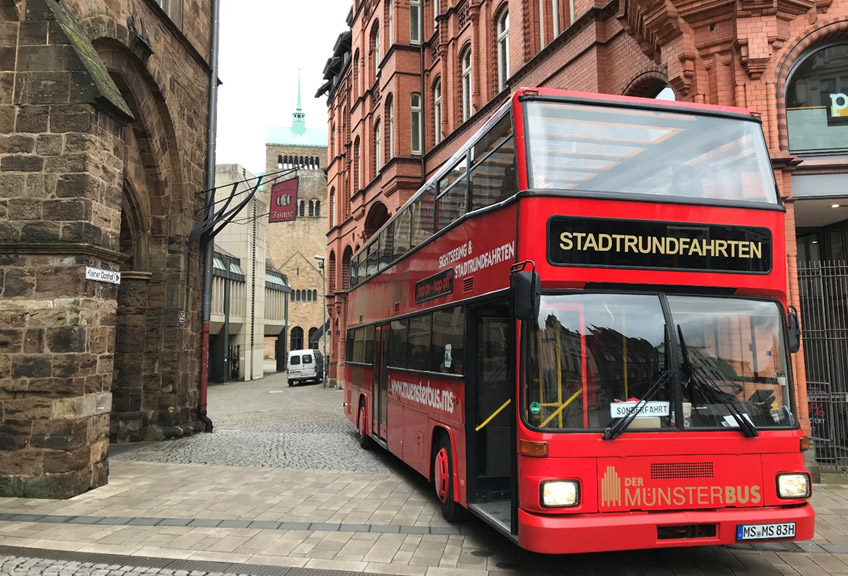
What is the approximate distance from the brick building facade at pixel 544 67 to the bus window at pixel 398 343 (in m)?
5.34

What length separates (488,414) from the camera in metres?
6.54

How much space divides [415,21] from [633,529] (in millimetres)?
23301

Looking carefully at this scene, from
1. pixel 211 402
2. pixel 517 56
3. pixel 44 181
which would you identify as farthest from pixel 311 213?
pixel 44 181

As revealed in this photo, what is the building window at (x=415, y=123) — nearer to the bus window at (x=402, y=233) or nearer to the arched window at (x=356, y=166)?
the arched window at (x=356, y=166)

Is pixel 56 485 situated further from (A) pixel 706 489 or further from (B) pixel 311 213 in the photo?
(B) pixel 311 213

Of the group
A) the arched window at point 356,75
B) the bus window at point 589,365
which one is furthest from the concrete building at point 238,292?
the bus window at point 589,365

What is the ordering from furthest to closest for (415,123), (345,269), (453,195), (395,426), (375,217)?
(345,269) < (375,217) < (415,123) < (395,426) < (453,195)

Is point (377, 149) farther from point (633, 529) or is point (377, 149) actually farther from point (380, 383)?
point (633, 529)

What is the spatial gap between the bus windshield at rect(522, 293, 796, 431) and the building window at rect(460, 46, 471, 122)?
15.7 m

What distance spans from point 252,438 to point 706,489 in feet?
37.2

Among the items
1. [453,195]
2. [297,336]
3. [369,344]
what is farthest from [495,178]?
[297,336]

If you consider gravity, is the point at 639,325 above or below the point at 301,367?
above

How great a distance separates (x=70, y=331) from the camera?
8.30 meters

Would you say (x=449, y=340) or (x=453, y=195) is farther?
(x=453, y=195)
